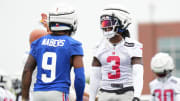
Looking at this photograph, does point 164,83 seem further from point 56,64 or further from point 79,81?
point 56,64

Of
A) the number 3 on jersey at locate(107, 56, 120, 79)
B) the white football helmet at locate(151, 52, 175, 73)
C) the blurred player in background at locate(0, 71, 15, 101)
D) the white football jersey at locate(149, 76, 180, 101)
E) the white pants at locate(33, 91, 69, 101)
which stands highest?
the number 3 on jersey at locate(107, 56, 120, 79)

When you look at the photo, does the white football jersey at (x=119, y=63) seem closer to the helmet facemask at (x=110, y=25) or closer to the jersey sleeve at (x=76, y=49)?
the helmet facemask at (x=110, y=25)

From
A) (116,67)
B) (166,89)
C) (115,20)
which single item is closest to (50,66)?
(116,67)

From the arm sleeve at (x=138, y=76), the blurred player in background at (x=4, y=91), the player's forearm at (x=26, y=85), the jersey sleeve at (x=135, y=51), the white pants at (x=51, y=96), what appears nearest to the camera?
the white pants at (x=51, y=96)

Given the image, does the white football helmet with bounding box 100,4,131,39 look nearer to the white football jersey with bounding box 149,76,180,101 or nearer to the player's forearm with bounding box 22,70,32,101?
the player's forearm with bounding box 22,70,32,101

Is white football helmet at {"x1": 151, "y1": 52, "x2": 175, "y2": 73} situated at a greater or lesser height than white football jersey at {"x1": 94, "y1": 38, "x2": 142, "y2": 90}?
lesser

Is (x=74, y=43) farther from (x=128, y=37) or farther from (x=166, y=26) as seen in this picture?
(x=166, y=26)

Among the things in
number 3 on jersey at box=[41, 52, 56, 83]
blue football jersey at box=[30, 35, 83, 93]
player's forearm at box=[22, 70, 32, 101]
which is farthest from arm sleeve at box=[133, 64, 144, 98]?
player's forearm at box=[22, 70, 32, 101]

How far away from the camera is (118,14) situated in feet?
31.1

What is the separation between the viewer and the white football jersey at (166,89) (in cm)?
Answer: 1195

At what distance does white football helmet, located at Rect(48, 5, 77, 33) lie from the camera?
8.57 m

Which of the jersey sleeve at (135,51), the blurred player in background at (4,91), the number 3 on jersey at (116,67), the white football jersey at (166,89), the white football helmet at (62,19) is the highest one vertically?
the white football helmet at (62,19)

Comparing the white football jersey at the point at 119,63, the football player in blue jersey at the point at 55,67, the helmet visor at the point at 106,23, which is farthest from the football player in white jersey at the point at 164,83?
the football player in blue jersey at the point at 55,67

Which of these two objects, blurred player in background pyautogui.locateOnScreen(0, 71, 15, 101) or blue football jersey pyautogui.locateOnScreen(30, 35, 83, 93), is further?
blurred player in background pyautogui.locateOnScreen(0, 71, 15, 101)
